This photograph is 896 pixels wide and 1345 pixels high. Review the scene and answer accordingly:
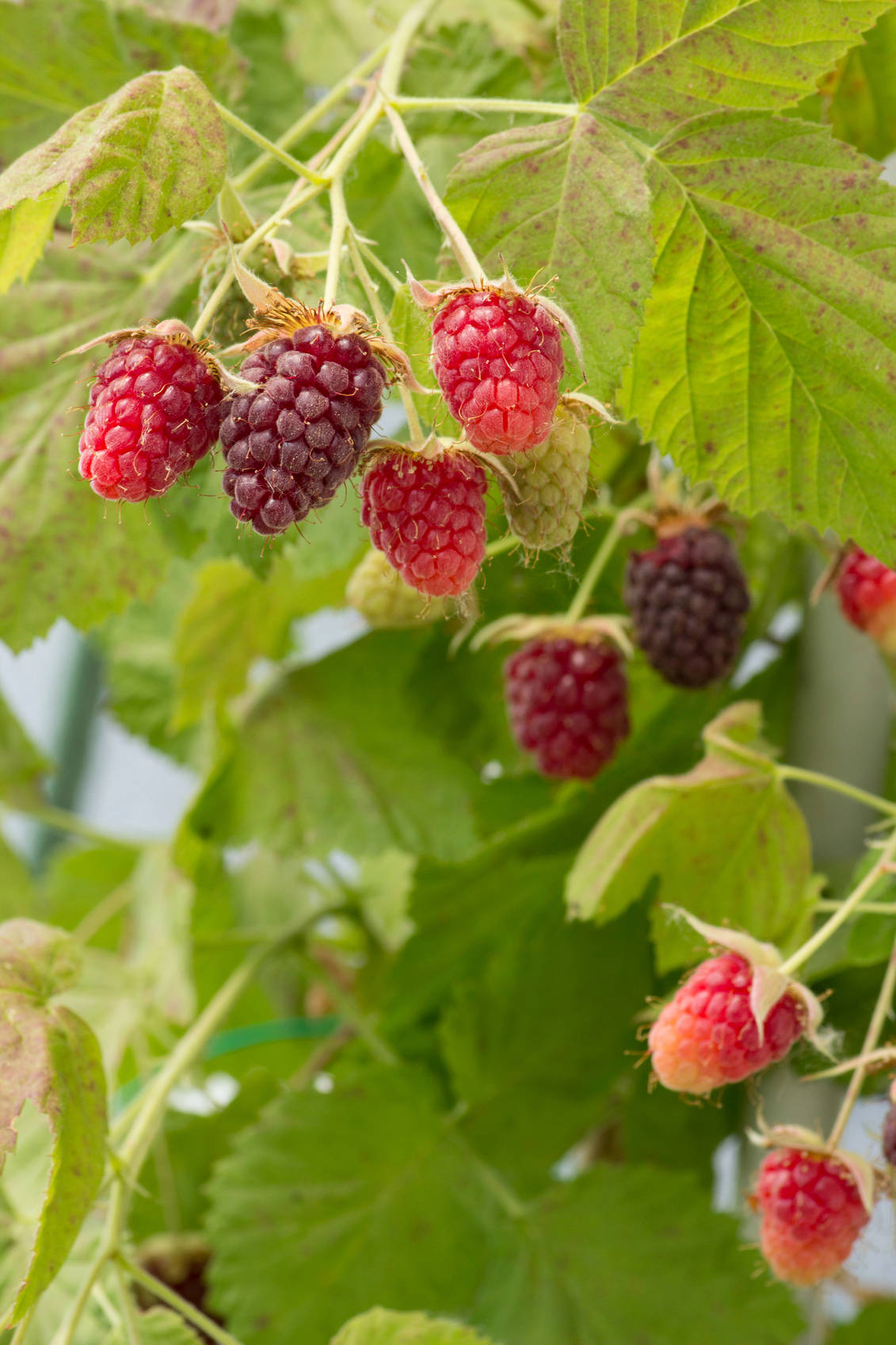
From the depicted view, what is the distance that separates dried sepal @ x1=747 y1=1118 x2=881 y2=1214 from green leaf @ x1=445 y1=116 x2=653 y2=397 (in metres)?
0.34

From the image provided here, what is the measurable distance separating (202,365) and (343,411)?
63mm

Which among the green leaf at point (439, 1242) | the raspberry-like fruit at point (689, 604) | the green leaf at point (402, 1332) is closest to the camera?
the green leaf at point (402, 1332)

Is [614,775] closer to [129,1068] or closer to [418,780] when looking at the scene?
[418,780]

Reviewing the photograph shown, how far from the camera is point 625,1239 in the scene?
884 mm

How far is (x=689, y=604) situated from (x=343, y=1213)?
490 millimetres

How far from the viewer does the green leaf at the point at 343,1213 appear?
86 centimetres

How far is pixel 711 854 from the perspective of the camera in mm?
732

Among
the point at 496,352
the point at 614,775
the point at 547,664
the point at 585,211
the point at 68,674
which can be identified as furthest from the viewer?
the point at 68,674

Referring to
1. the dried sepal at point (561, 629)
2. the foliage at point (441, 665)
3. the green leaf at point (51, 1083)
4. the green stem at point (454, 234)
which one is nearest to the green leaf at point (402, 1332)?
the foliage at point (441, 665)

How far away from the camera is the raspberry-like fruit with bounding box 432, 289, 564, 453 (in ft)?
1.34

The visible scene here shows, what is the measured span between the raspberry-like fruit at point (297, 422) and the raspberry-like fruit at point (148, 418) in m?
0.02

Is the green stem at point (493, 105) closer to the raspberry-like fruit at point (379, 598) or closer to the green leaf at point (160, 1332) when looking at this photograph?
the raspberry-like fruit at point (379, 598)

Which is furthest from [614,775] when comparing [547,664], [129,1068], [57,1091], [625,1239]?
[129,1068]

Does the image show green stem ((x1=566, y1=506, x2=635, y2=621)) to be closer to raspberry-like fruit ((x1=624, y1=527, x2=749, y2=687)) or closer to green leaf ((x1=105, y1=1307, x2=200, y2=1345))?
raspberry-like fruit ((x1=624, y1=527, x2=749, y2=687))
